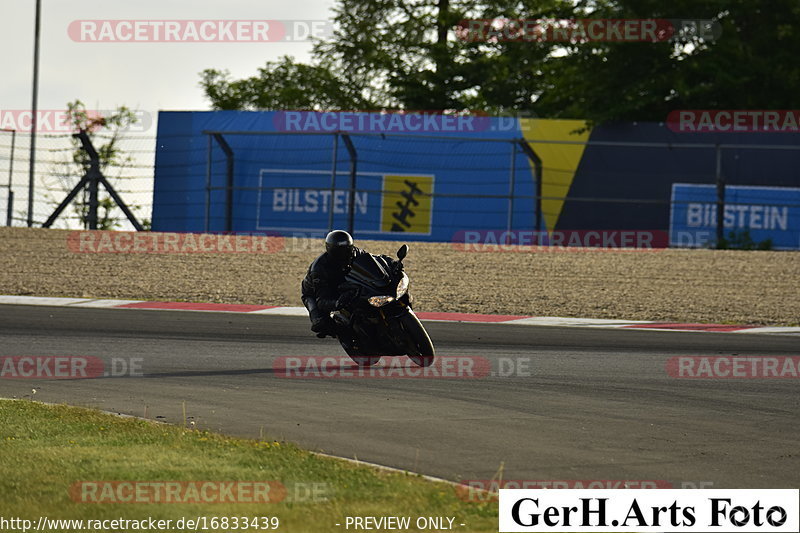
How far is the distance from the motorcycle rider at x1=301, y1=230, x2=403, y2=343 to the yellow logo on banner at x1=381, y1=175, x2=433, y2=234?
47.0 ft

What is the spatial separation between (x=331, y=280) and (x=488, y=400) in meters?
2.15

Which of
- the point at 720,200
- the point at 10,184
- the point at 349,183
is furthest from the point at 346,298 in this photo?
the point at 10,184

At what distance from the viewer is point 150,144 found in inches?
1022

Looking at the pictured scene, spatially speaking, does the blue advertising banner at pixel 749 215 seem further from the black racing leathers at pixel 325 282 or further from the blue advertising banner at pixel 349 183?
the black racing leathers at pixel 325 282

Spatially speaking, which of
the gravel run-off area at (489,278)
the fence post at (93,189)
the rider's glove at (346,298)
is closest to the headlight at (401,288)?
the rider's glove at (346,298)

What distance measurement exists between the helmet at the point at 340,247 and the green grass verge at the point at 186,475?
297 centimetres

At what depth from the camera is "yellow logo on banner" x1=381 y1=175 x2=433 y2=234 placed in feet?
84.0

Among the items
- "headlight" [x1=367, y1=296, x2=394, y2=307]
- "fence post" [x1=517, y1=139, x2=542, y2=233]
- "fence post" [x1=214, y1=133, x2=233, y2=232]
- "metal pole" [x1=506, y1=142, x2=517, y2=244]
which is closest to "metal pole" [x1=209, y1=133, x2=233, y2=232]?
"fence post" [x1=214, y1=133, x2=233, y2=232]

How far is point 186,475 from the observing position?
21.7 feet

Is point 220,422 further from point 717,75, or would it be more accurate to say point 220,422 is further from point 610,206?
point 717,75

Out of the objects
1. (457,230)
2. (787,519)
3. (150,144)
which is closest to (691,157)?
(457,230)

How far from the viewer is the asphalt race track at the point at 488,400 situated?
24.3ft

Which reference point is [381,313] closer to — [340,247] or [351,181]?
[340,247]

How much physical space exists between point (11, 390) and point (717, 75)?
23976 mm
